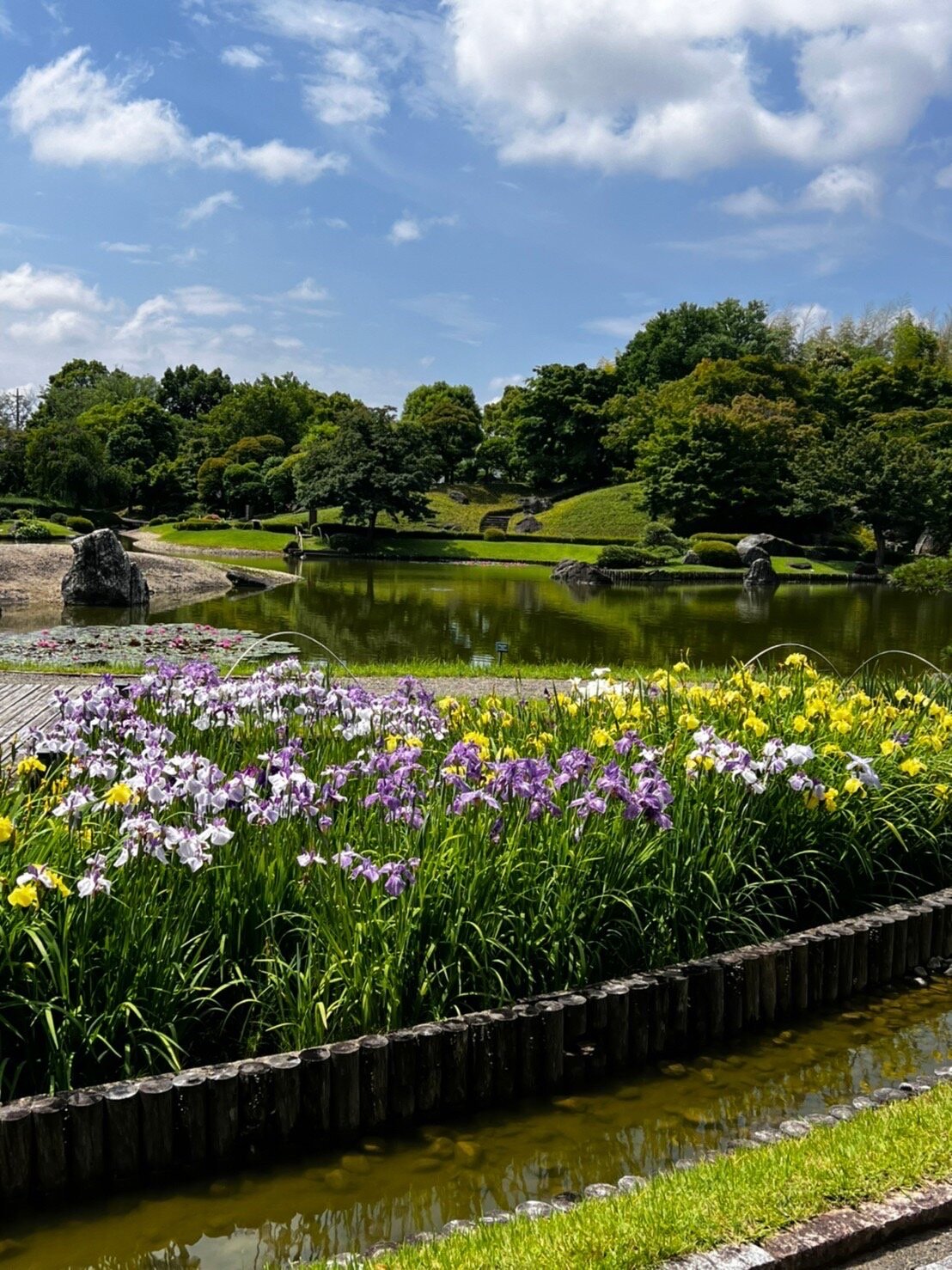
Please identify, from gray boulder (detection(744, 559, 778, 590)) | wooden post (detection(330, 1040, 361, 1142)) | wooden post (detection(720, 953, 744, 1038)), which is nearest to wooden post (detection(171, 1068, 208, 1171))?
wooden post (detection(330, 1040, 361, 1142))

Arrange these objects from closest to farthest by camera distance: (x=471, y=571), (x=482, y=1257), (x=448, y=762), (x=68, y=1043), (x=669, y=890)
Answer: (x=482, y=1257) < (x=68, y=1043) < (x=669, y=890) < (x=448, y=762) < (x=471, y=571)

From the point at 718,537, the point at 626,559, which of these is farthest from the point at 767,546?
the point at 626,559

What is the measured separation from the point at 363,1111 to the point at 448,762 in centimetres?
167

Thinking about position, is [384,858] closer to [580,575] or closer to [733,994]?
[733,994]

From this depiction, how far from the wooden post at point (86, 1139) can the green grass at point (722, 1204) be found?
1090 mm

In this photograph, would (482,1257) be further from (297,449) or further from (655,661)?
(297,449)

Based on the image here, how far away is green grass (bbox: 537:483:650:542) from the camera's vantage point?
178 feet

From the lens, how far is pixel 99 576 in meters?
23.3

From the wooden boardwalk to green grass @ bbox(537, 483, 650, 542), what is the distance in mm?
42306

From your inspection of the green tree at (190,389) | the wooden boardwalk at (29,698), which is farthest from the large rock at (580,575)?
the green tree at (190,389)

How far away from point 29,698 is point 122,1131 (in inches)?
311

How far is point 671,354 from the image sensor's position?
2963 inches

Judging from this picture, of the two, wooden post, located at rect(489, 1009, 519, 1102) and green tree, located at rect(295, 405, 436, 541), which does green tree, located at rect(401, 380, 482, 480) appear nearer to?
green tree, located at rect(295, 405, 436, 541)

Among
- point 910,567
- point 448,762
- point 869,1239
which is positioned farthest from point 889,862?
point 910,567
